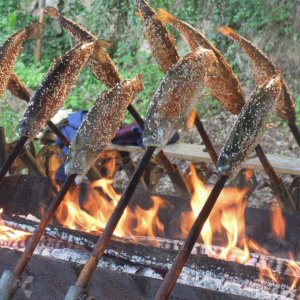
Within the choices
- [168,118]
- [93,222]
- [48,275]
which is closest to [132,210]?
[93,222]

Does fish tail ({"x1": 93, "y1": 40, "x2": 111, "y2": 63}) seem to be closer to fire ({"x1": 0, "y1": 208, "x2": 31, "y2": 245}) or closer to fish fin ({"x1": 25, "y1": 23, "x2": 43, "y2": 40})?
Answer: fish fin ({"x1": 25, "y1": 23, "x2": 43, "y2": 40})

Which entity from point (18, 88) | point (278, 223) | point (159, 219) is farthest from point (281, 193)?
point (18, 88)

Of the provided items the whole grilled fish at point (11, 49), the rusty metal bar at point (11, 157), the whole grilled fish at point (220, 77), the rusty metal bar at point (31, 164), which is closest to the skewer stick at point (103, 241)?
the rusty metal bar at point (11, 157)

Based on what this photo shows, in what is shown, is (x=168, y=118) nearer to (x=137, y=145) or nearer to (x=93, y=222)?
(x=93, y=222)

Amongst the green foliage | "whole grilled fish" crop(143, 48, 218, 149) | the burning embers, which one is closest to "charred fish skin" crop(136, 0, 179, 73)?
"whole grilled fish" crop(143, 48, 218, 149)

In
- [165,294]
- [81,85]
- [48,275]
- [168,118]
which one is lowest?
[165,294]

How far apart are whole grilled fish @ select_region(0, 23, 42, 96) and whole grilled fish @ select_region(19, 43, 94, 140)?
0.24 m

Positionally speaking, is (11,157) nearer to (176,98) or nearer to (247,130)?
(176,98)

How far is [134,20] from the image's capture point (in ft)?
31.6

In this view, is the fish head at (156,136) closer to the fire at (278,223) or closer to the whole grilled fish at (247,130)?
the whole grilled fish at (247,130)

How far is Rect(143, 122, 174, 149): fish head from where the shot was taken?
199cm

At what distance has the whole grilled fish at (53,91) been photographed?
88.8 inches

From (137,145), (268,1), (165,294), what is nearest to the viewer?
(165,294)

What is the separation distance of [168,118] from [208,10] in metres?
7.19
